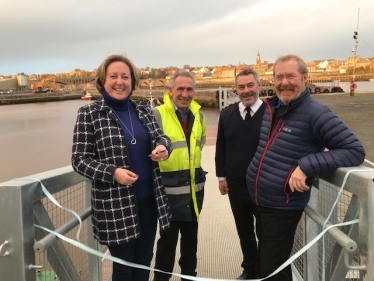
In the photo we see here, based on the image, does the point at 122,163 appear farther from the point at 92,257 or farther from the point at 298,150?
the point at 298,150

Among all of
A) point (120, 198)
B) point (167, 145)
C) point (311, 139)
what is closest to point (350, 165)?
point (311, 139)

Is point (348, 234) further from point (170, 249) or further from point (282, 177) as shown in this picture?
point (170, 249)

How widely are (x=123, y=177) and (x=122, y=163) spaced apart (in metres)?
0.18

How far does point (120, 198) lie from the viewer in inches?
77.5

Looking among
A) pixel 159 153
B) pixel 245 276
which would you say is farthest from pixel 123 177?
pixel 245 276

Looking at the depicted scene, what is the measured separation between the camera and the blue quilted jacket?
1.76 meters

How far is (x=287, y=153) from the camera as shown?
2.01 meters

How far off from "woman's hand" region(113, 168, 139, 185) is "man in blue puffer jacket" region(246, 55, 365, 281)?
31.5 inches

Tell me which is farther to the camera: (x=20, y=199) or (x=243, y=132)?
(x=243, y=132)

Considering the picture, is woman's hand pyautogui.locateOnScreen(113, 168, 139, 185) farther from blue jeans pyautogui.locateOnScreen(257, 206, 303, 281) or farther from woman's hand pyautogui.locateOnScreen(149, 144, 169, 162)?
blue jeans pyautogui.locateOnScreen(257, 206, 303, 281)

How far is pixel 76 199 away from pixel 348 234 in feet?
5.37

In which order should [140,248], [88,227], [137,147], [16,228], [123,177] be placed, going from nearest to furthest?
[16,228] → [123,177] → [137,147] → [140,248] → [88,227]

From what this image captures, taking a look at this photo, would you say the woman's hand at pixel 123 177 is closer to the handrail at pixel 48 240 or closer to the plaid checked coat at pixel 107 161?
the plaid checked coat at pixel 107 161

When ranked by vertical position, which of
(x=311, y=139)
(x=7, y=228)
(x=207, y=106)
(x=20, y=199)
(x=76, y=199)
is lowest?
(x=207, y=106)
